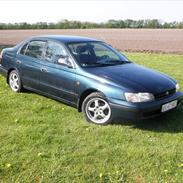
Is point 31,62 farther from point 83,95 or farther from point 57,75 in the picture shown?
point 83,95

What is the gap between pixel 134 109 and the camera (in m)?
5.33

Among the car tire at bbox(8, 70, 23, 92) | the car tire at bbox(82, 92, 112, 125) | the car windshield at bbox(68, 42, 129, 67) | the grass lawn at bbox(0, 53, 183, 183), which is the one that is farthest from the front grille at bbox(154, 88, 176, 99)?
the car tire at bbox(8, 70, 23, 92)

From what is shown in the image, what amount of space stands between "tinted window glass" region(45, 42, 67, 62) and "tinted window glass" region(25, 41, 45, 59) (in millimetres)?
233

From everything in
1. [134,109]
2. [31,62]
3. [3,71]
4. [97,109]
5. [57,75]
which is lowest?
[97,109]

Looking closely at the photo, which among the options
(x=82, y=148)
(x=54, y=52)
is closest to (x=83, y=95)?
(x=54, y=52)

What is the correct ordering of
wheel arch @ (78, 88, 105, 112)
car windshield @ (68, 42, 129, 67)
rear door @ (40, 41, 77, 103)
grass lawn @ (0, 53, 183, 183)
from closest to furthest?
grass lawn @ (0, 53, 183, 183), wheel arch @ (78, 88, 105, 112), rear door @ (40, 41, 77, 103), car windshield @ (68, 42, 129, 67)

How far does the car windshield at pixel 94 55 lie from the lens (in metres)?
6.29

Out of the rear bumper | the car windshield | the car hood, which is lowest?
the rear bumper

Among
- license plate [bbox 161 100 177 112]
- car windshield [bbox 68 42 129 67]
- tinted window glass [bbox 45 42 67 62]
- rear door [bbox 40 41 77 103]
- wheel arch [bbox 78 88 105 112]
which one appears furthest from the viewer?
tinted window glass [bbox 45 42 67 62]

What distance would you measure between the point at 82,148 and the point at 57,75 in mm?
2077

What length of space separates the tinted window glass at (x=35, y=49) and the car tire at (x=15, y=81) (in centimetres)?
66

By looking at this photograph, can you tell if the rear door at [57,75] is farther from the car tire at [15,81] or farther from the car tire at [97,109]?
the car tire at [15,81]

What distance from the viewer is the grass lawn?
3994mm

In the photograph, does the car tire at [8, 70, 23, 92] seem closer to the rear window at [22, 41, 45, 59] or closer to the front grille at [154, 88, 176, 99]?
the rear window at [22, 41, 45, 59]
